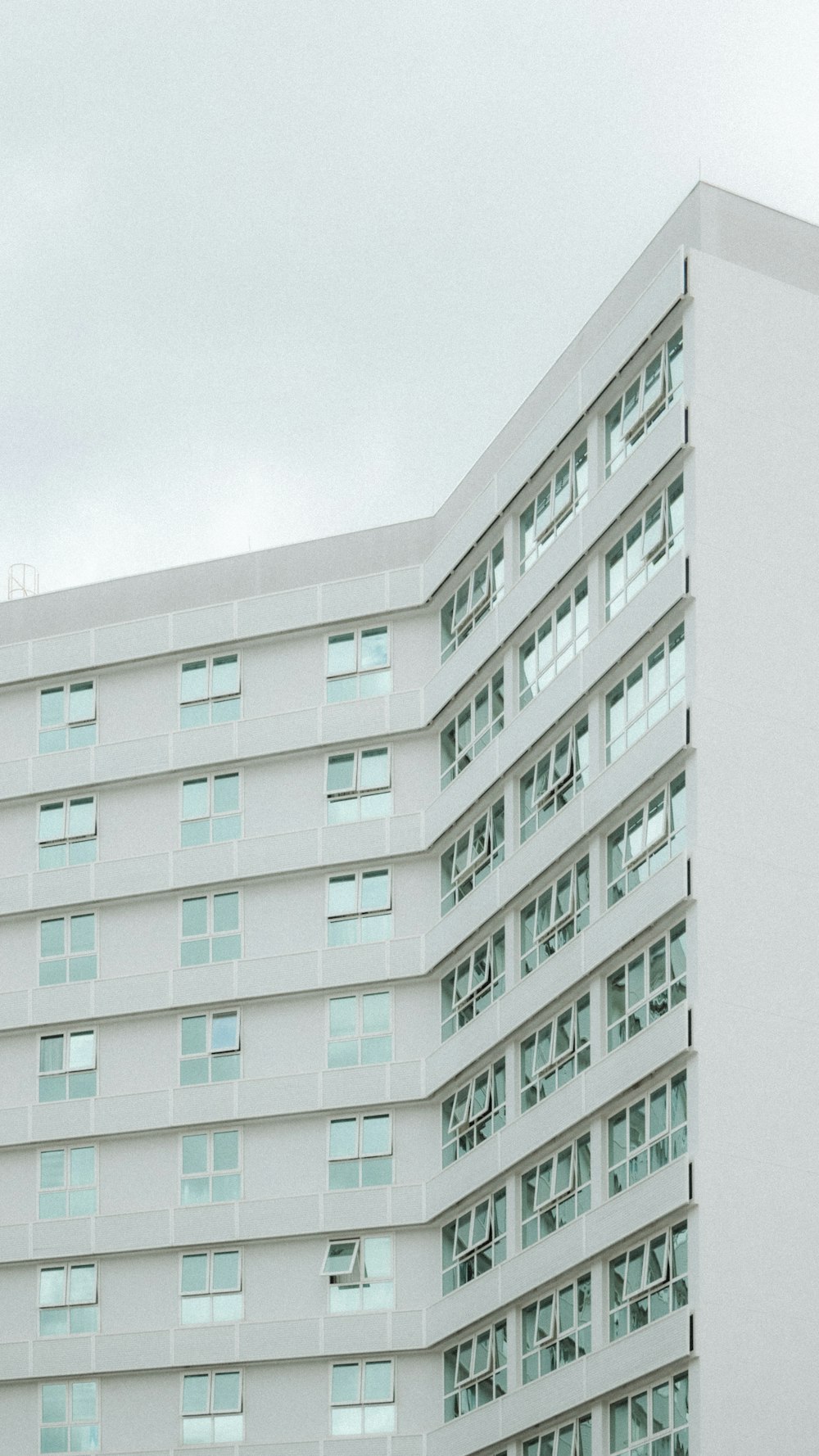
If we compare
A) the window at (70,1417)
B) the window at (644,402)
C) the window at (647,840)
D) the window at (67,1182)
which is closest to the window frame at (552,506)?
the window at (644,402)

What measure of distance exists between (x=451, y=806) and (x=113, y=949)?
26.8ft

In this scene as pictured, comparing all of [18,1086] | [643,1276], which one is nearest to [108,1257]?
[18,1086]

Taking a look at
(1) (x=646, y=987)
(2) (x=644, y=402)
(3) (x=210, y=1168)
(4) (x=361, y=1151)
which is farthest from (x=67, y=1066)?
(2) (x=644, y=402)

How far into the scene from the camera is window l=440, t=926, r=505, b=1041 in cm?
4772

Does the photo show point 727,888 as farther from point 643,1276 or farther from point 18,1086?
point 18,1086

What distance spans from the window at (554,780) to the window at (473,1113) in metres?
4.45

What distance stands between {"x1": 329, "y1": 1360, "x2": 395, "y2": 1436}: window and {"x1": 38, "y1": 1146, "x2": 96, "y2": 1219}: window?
637cm

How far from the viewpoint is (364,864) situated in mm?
51438

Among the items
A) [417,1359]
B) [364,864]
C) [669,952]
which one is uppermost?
[364,864]

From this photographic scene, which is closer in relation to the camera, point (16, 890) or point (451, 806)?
point (451, 806)

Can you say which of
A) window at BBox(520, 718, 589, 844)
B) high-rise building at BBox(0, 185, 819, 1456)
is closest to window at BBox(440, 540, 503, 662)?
high-rise building at BBox(0, 185, 819, 1456)

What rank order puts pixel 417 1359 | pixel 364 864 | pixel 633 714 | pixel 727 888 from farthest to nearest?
pixel 364 864, pixel 417 1359, pixel 633 714, pixel 727 888

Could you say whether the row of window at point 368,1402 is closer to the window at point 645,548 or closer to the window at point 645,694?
the window at point 645,694

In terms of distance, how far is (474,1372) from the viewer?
46375 mm
